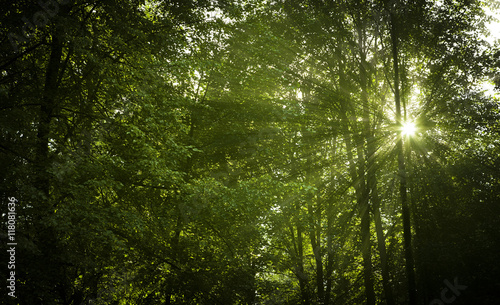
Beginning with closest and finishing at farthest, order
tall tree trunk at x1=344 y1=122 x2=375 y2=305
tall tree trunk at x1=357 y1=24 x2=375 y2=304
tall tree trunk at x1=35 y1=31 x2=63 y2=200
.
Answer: tall tree trunk at x1=35 y1=31 x2=63 y2=200 < tall tree trunk at x1=344 y1=122 x2=375 y2=305 < tall tree trunk at x1=357 y1=24 x2=375 y2=304

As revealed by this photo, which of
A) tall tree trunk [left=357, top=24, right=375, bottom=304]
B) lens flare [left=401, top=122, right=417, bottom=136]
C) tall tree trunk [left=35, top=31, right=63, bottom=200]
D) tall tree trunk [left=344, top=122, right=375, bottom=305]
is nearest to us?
tall tree trunk [left=35, top=31, right=63, bottom=200]

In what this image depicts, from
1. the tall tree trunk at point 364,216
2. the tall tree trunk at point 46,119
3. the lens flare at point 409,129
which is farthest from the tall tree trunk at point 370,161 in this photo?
the tall tree trunk at point 46,119

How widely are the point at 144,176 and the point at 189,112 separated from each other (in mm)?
3207

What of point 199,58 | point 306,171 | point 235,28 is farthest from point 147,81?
point 306,171

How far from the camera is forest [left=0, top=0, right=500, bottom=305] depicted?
763cm

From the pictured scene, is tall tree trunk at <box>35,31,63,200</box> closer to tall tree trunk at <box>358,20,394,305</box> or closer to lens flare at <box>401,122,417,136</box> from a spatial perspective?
tall tree trunk at <box>358,20,394,305</box>

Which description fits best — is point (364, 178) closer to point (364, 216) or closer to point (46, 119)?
point (364, 216)

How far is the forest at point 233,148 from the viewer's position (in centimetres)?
763

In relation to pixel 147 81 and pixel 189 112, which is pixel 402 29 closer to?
pixel 189 112

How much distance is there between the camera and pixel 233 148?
1390 centimetres

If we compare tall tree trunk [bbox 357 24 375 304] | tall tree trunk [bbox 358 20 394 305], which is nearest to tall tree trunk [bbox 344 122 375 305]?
tall tree trunk [bbox 357 24 375 304]

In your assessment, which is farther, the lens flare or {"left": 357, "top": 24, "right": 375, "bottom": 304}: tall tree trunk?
{"left": 357, "top": 24, "right": 375, "bottom": 304}: tall tree trunk

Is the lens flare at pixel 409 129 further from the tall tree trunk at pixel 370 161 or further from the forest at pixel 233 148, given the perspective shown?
the tall tree trunk at pixel 370 161

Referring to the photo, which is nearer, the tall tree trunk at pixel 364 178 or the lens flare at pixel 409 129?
the lens flare at pixel 409 129
